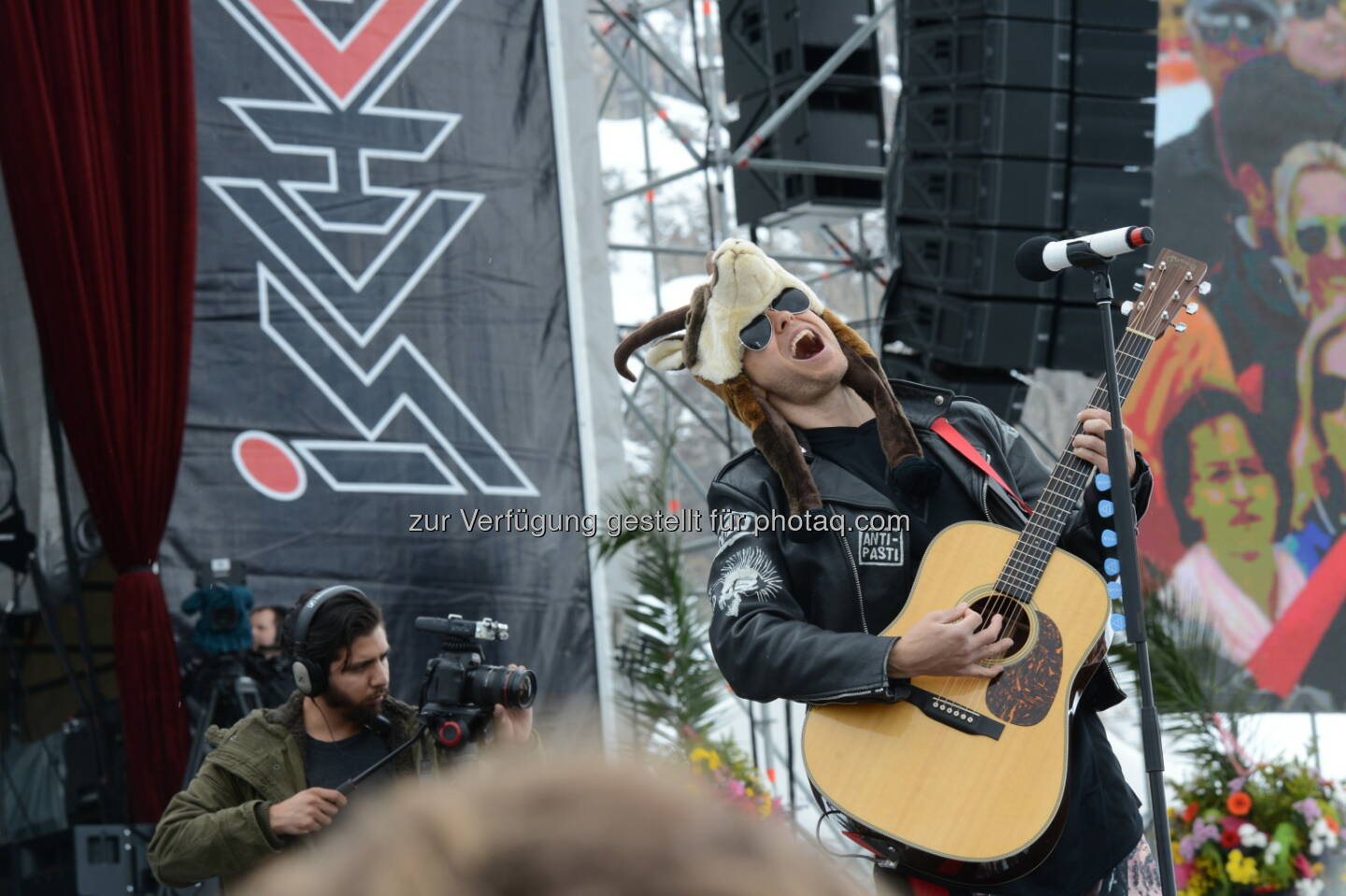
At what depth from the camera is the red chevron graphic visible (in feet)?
18.2

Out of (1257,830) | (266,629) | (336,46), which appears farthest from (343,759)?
(1257,830)

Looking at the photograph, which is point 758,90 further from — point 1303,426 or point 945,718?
point 945,718

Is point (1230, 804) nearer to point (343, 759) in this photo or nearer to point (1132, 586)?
point (1132, 586)

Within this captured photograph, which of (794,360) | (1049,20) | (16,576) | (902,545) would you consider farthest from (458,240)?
(902,545)

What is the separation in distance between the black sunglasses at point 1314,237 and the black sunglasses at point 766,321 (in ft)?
16.1

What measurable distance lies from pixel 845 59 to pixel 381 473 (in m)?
3.47

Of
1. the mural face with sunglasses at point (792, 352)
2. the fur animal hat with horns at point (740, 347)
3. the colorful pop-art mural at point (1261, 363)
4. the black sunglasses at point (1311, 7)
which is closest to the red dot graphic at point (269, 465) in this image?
the fur animal hat with horns at point (740, 347)

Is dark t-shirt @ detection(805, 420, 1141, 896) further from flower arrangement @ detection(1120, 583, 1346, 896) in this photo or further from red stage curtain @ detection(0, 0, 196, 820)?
red stage curtain @ detection(0, 0, 196, 820)

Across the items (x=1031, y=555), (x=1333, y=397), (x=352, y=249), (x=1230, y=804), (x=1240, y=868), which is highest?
(x=352, y=249)

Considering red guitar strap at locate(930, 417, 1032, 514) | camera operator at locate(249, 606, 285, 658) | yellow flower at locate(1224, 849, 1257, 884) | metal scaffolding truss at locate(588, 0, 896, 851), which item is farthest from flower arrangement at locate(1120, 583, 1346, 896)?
camera operator at locate(249, 606, 285, 658)

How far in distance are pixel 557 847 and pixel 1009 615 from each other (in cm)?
224

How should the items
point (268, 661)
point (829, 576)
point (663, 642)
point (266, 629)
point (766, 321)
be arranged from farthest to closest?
point (663, 642), point (266, 629), point (268, 661), point (766, 321), point (829, 576)

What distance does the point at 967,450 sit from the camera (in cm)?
284

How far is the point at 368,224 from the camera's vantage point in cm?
558
